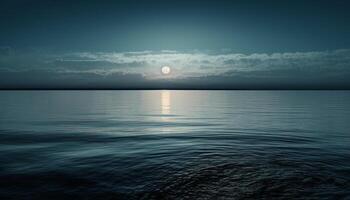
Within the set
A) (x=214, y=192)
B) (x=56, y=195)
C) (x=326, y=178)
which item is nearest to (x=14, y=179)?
(x=56, y=195)

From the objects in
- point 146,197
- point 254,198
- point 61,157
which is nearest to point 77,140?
point 61,157

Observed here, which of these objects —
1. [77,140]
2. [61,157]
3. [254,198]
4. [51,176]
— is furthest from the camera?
[77,140]

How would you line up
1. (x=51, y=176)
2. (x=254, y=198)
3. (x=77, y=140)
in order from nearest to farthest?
(x=254, y=198) < (x=51, y=176) < (x=77, y=140)

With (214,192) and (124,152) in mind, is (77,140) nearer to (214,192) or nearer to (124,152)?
(124,152)

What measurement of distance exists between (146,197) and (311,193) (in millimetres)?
5907

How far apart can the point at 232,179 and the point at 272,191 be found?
1.84 meters

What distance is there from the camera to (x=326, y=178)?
1210 centimetres

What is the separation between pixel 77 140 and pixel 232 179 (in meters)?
15.6

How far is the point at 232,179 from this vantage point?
466 inches

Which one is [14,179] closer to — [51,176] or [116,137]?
[51,176]

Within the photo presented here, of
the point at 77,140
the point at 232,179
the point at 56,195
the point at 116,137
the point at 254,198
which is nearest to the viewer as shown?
the point at 254,198

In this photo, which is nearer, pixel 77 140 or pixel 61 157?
pixel 61 157

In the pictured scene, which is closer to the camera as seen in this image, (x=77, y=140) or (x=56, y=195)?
(x=56, y=195)

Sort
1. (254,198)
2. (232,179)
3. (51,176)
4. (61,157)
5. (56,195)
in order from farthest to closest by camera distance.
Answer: (61,157) → (51,176) → (232,179) → (56,195) → (254,198)
